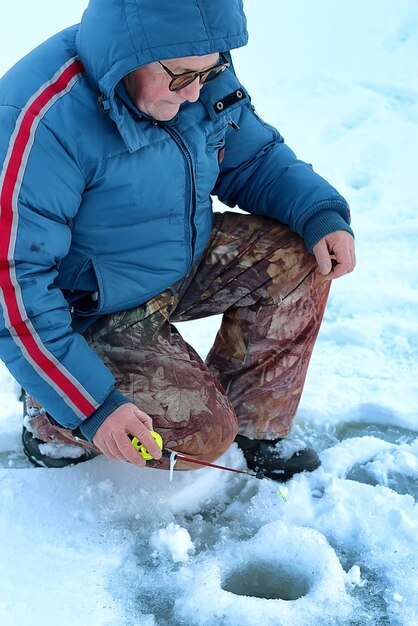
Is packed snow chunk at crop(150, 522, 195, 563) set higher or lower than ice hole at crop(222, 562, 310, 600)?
higher

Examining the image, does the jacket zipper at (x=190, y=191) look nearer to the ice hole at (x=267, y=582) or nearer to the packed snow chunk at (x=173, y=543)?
the packed snow chunk at (x=173, y=543)

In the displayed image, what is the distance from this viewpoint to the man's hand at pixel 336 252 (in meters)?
2.07

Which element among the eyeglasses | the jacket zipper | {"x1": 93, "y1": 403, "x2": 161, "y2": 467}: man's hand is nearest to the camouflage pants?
the jacket zipper

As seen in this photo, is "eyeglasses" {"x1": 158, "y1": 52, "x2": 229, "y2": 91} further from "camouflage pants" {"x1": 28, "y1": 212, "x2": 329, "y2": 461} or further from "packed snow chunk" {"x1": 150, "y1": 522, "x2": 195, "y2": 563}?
"packed snow chunk" {"x1": 150, "y1": 522, "x2": 195, "y2": 563}

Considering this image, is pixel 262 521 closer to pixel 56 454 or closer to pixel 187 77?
pixel 56 454

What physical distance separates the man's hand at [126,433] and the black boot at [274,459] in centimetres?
55

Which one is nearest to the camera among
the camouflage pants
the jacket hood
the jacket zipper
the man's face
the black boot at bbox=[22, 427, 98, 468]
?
the jacket hood

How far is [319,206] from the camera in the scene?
2102 mm

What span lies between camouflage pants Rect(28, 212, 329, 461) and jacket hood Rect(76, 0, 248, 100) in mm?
649

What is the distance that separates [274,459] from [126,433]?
2.00ft

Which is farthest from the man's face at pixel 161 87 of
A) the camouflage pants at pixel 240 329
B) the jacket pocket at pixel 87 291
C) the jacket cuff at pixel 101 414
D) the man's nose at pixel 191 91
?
the jacket cuff at pixel 101 414

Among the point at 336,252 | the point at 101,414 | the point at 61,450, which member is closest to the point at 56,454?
the point at 61,450

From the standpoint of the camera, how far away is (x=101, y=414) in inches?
68.5

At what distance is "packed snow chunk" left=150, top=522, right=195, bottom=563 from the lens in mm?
1842
